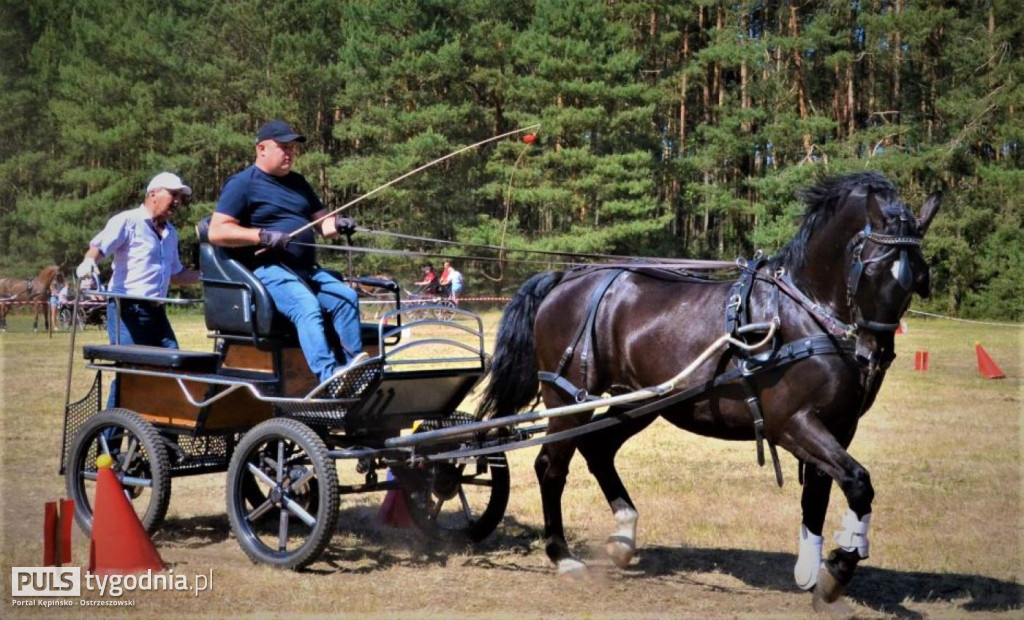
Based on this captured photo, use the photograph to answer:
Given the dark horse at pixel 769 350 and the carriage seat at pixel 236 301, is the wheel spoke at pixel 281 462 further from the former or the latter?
the dark horse at pixel 769 350

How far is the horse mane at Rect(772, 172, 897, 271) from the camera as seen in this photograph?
18.1 ft

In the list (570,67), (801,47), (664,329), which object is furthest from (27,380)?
(801,47)

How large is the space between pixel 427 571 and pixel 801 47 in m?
30.1

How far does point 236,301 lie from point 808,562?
3439 mm

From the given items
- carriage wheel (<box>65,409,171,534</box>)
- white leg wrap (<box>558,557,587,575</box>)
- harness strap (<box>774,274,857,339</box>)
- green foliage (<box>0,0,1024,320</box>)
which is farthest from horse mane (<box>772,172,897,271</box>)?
green foliage (<box>0,0,1024,320</box>)

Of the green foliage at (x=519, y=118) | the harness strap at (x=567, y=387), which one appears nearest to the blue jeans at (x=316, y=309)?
the harness strap at (x=567, y=387)

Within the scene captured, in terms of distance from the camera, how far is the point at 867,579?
6121mm

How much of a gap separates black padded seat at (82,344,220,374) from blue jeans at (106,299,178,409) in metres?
0.25

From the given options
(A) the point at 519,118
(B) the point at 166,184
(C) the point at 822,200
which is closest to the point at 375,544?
(B) the point at 166,184

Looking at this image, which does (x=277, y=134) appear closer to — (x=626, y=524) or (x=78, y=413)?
(x=78, y=413)

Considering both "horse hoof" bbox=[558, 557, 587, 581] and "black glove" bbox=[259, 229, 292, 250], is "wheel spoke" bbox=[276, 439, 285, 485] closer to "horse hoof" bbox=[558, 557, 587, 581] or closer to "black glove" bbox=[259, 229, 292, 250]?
"black glove" bbox=[259, 229, 292, 250]

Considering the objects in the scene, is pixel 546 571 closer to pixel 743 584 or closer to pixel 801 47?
pixel 743 584

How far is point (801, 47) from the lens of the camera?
109 feet

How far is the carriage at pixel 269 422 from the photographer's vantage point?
6.11 meters
